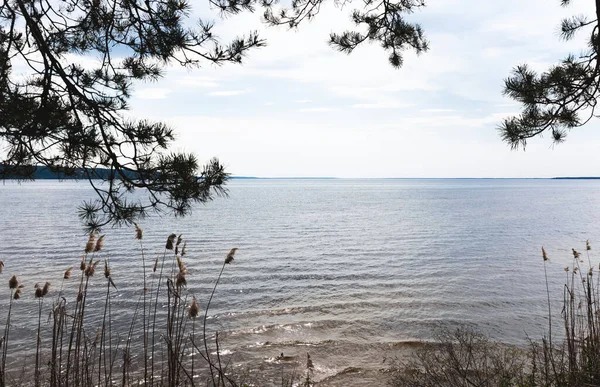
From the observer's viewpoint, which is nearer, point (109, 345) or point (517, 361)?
point (109, 345)

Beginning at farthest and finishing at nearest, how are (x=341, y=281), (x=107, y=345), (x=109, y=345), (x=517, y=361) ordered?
(x=341, y=281)
(x=107, y=345)
(x=517, y=361)
(x=109, y=345)

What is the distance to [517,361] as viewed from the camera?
698 centimetres

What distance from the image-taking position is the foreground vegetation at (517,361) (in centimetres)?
395

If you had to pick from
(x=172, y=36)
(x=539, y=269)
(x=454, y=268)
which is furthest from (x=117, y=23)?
(x=539, y=269)

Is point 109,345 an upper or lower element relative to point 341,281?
upper

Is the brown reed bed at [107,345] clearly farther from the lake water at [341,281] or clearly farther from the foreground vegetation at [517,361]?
the foreground vegetation at [517,361]

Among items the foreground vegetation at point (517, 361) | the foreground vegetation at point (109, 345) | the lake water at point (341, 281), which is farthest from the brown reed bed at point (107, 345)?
the foreground vegetation at point (517, 361)

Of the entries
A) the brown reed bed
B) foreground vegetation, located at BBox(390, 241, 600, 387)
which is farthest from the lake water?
foreground vegetation, located at BBox(390, 241, 600, 387)

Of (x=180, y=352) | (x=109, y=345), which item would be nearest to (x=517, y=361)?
(x=180, y=352)

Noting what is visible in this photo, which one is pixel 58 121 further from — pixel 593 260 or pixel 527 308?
pixel 593 260

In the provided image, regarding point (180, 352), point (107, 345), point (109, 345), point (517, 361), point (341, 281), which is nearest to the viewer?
point (109, 345)

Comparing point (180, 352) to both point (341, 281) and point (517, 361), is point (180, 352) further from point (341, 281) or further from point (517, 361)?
point (341, 281)

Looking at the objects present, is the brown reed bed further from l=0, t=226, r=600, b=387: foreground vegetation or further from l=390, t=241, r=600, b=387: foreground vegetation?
l=390, t=241, r=600, b=387: foreground vegetation

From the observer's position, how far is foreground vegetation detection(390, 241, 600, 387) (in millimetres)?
3953
